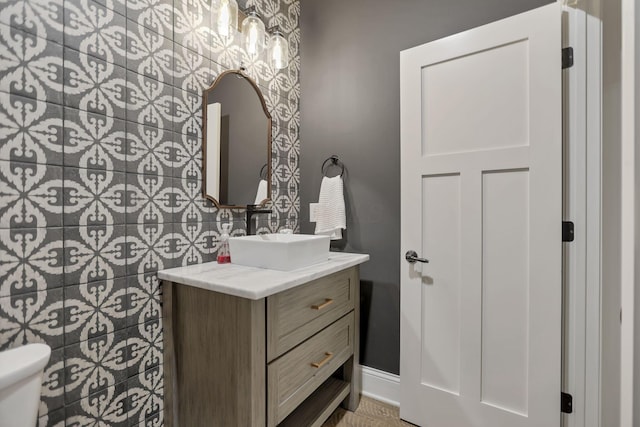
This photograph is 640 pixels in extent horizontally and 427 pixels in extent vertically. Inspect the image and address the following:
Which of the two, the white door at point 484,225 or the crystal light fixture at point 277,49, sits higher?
the crystal light fixture at point 277,49

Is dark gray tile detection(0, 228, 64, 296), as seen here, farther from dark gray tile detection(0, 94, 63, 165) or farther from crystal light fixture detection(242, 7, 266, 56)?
crystal light fixture detection(242, 7, 266, 56)

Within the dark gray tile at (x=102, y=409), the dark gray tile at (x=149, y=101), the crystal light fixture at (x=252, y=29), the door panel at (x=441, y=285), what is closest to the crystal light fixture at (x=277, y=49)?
the crystal light fixture at (x=252, y=29)

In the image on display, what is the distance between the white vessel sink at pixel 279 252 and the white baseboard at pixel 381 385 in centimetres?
87

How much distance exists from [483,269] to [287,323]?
98 centimetres

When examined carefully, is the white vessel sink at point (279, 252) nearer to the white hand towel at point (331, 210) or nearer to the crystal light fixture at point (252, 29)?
the white hand towel at point (331, 210)

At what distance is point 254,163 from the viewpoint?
188cm

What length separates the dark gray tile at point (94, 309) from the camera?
41.9 inches

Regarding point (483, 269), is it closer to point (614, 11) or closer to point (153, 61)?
point (614, 11)

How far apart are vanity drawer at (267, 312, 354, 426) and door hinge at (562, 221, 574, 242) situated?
1.09 meters

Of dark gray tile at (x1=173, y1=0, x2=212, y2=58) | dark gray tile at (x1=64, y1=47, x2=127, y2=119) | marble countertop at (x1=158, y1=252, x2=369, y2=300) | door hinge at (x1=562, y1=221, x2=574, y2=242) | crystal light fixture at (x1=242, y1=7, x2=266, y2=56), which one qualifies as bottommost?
marble countertop at (x1=158, y1=252, x2=369, y2=300)

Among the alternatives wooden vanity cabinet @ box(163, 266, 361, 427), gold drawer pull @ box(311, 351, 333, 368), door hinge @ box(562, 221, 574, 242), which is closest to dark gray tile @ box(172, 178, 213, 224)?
wooden vanity cabinet @ box(163, 266, 361, 427)

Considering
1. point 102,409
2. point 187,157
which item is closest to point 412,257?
point 187,157

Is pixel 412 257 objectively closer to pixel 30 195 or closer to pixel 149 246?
pixel 149 246

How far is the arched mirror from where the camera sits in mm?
1568
